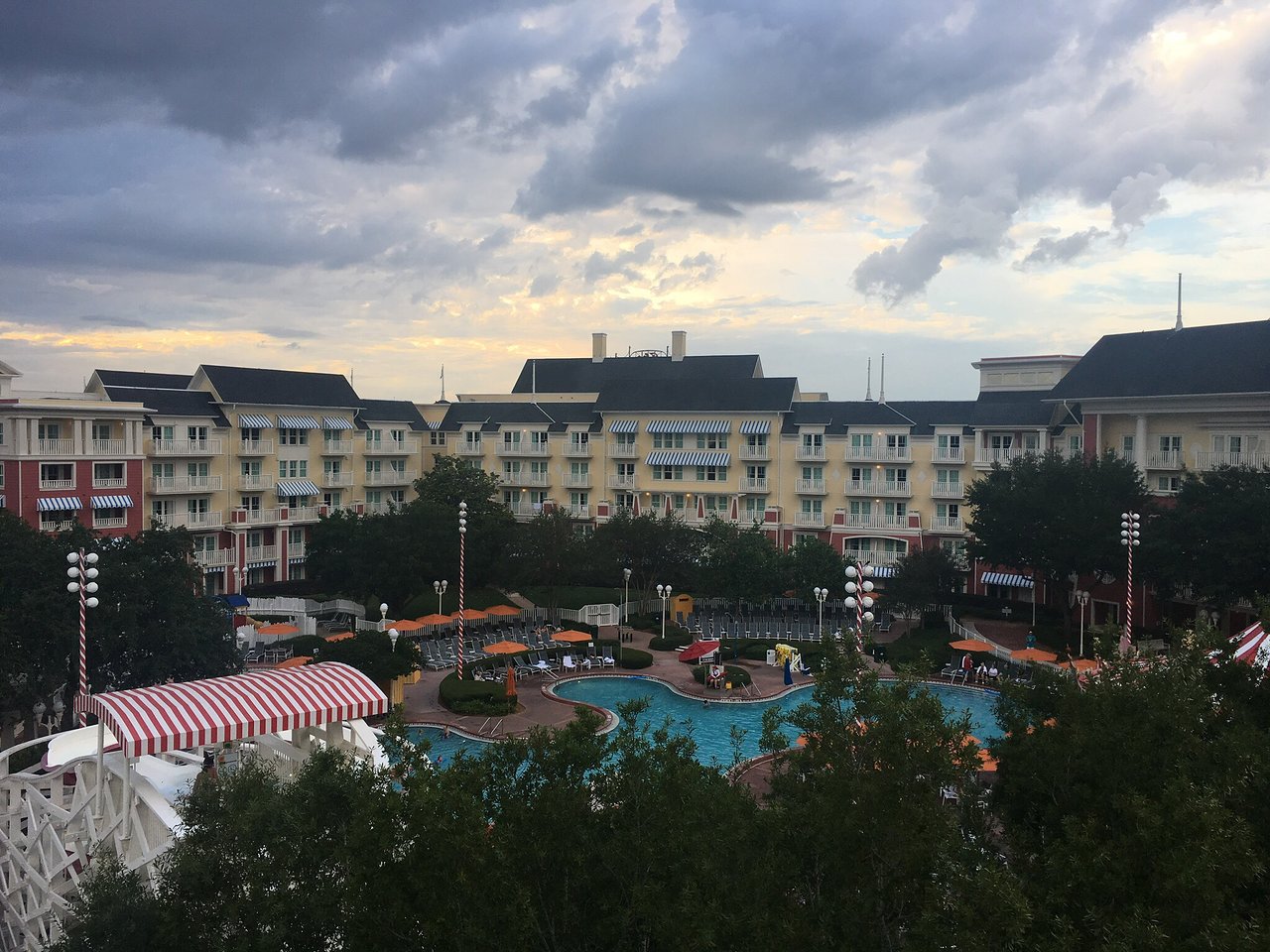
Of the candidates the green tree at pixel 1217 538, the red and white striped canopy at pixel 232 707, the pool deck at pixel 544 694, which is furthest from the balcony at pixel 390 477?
the red and white striped canopy at pixel 232 707

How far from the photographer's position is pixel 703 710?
33938mm

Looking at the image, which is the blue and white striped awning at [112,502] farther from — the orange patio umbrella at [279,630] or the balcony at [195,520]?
the orange patio umbrella at [279,630]

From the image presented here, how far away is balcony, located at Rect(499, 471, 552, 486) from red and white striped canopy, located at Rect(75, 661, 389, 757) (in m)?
44.0

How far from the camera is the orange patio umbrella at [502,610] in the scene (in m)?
43.8

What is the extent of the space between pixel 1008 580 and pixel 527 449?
2980 cm

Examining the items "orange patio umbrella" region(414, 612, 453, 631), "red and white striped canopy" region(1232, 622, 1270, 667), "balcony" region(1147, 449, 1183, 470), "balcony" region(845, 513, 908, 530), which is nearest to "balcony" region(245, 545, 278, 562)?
"orange patio umbrella" region(414, 612, 453, 631)

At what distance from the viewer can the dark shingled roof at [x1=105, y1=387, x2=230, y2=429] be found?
49.3 metres

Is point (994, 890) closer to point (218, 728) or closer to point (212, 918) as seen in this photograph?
point (212, 918)

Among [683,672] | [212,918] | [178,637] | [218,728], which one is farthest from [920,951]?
[683,672]

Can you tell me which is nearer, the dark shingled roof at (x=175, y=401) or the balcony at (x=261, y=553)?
the dark shingled roof at (x=175, y=401)

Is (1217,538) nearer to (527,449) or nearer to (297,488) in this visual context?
(527,449)

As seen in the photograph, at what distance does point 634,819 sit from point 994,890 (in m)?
3.65

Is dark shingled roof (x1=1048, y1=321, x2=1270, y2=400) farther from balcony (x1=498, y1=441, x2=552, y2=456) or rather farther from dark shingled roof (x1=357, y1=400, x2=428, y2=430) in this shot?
dark shingled roof (x1=357, y1=400, x2=428, y2=430)

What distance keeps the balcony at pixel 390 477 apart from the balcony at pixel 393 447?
118 centimetres
